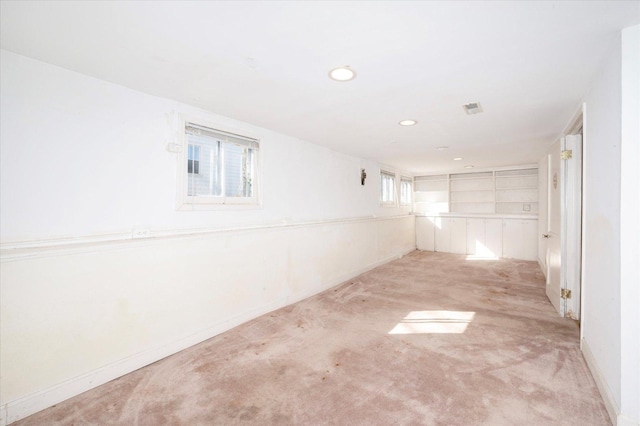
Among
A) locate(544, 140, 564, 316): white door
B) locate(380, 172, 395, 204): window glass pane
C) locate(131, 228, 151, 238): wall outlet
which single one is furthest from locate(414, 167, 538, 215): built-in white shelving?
locate(131, 228, 151, 238): wall outlet

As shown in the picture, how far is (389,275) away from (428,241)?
3406 mm

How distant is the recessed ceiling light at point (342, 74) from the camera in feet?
6.61

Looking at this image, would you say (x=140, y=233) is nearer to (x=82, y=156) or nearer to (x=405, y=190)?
(x=82, y=156)

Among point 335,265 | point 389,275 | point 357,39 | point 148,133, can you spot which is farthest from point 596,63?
point 389,275

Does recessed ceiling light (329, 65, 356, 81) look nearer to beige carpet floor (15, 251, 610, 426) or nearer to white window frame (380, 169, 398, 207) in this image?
beige carpet floor (15, 251, 610, 426)

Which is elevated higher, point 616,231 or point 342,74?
point 342,74

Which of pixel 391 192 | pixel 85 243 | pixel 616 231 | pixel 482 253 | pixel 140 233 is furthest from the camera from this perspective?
pixel 482 253

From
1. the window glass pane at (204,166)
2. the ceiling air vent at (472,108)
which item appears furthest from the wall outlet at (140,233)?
the ceiling air vent at (472,108)

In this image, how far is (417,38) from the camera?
5.39 ft

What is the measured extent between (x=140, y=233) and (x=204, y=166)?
90cm

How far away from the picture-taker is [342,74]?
209cm

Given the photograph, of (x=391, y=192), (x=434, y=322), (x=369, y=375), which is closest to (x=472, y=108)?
(x=434, y=322)

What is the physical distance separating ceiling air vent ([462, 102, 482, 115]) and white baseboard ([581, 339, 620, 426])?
2.31 m

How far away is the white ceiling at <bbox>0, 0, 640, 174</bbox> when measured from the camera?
1.43 m
